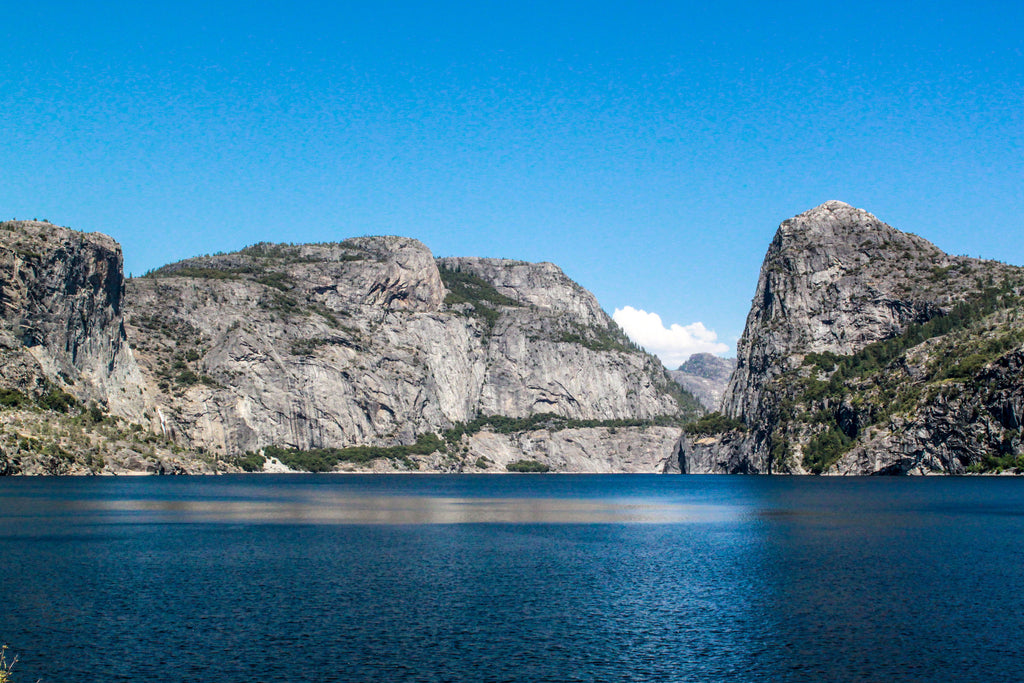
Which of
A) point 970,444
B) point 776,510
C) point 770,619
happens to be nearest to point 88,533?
point 770,619

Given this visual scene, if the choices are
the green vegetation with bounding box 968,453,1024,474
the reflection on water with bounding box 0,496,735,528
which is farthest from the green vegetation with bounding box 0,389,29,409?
the green vegetation with bounding box 968,453,1024,474

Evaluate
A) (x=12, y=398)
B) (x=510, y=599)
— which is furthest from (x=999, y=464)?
(x=12, y=398)

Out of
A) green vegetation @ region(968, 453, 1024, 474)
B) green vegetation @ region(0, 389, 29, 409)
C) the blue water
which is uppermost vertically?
green vegetation @ region(0, 389, 29, 409)

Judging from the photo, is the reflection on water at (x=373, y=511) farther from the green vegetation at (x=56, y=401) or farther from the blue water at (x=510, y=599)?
the green vegetation at (x=56, y=401)

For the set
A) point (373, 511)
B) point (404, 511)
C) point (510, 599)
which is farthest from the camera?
point (373, 511)

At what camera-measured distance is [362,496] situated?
144 meters

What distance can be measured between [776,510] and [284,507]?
59296mm

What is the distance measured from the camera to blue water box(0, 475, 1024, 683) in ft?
111

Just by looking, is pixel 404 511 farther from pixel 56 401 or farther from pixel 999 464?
pixel 999 464

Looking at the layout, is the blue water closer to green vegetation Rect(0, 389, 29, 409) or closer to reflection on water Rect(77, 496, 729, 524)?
reflection on water Rect(77, 496, 729, 524)

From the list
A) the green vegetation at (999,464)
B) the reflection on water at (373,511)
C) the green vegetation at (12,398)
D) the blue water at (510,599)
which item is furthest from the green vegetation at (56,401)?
the green vegetation at (999,464)

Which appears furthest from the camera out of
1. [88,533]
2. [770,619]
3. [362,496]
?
[362,496]

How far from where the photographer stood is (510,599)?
46531mm

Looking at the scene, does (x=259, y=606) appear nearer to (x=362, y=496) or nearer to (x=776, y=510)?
(x=776, y=510)
